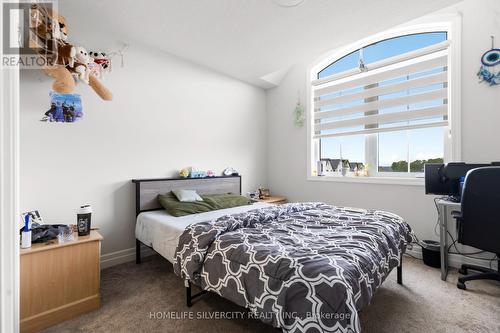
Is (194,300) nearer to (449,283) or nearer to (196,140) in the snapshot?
(196,140)

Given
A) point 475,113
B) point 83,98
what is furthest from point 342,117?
point 83,98

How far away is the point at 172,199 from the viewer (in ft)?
9.07

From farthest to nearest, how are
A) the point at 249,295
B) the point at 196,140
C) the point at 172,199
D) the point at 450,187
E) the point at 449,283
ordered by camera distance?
the point at 196,140 → the point at 172,199 → the point at 450,187 → the point at 449,283 → the point at 249,295

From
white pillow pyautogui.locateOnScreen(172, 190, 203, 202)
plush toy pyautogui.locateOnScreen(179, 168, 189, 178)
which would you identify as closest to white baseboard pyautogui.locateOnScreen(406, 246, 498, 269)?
white pillow pyautogui.locateOnScreen(172, 190, 203, 202)

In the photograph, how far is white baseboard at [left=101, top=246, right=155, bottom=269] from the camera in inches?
101

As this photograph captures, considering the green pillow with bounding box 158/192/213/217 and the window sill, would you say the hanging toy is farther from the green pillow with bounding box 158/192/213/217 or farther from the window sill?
the green pillow with bounding box 158/192/213/217

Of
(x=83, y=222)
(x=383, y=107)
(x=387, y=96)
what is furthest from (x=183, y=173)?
(x=387, y=96)

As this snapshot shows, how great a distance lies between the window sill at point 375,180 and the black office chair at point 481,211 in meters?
0.85

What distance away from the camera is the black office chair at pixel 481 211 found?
1845mm

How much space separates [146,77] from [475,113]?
370 centimetres

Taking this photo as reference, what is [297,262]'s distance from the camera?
120 cm

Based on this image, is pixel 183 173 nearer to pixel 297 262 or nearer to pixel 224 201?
pixel 224 201

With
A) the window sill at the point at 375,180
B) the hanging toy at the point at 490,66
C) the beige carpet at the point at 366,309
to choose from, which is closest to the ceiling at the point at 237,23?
the hanging toy at the point at 490,66

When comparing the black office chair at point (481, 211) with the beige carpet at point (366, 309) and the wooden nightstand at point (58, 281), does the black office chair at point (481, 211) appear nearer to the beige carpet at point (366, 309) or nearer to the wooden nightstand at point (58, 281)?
the beige carpet at point (366, 309)
